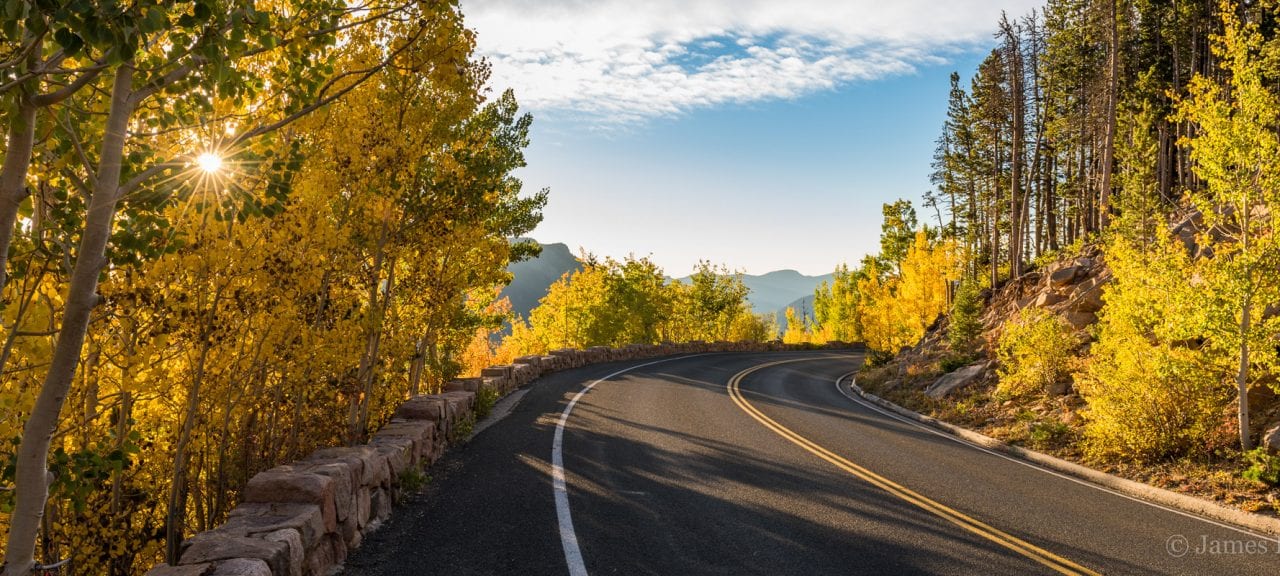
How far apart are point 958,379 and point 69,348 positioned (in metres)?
20.6

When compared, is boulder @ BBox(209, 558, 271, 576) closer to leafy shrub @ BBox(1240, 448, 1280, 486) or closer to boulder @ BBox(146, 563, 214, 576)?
boulder @ BBox(146, 563, 214, 576)

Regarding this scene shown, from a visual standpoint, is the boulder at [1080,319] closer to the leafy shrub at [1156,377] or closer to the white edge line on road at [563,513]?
the leafy shrub at [1156,377]

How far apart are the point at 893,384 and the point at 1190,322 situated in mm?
13308

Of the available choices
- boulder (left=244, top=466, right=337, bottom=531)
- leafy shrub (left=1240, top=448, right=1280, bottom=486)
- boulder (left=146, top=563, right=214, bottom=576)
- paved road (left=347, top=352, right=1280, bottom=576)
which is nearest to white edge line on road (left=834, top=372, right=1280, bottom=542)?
paved road (left=347, top=352, right=1280, bottom=576)

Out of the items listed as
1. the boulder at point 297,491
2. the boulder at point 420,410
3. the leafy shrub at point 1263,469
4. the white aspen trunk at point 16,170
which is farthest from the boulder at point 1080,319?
the white aspen trunk at point 16,170

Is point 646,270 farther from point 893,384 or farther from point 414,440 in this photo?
point 414,440

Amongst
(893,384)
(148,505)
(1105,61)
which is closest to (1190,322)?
(893,384)

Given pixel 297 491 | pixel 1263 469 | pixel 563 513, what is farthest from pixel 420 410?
pixel 1263 469

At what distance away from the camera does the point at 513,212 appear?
813 inches

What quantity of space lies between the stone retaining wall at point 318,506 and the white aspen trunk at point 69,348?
83 cm

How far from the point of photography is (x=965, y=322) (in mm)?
22953

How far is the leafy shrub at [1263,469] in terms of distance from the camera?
9.30 metres

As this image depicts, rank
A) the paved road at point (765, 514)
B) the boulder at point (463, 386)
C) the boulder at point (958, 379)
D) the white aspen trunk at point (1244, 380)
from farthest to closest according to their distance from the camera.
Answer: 1. the boulder at point (958, 379)
2. the boulder at point (463, 386)
3. the white aspen trunk at point (1244, 380)
4. the paved road at point (765, 514)

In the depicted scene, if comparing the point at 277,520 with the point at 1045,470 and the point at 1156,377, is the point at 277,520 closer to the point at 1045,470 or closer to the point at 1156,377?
the point at 1045,470
